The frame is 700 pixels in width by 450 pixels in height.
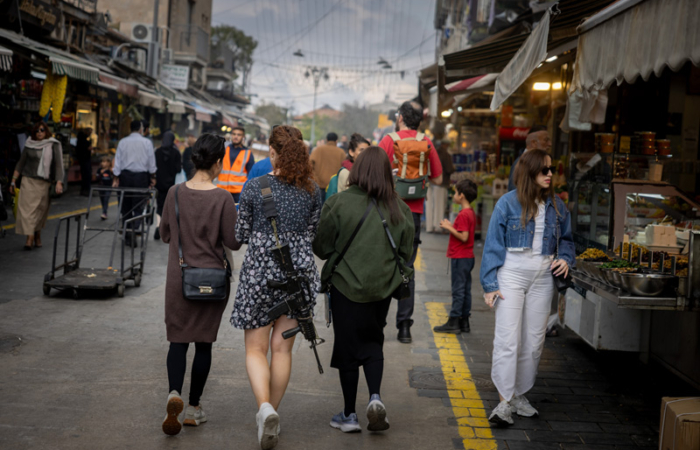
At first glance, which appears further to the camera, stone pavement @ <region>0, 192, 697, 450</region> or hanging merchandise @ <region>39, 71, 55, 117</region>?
hanging merchandise @ <region>39, 71, 55, 117</region>

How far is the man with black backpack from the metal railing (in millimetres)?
37836

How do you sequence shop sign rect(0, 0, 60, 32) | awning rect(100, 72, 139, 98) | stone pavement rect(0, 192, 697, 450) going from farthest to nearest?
awning rect(100, 72, 139, 98), shop sign rect(0, 0, 60, 32), stone pavement rect(0, 192, 697, 450)

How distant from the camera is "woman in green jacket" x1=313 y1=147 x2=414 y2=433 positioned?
4414 millimetres

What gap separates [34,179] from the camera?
10602 millimetres

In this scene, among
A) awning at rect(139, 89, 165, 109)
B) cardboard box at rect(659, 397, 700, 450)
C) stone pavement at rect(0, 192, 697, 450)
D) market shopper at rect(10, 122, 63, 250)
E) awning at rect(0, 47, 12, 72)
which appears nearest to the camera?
cardboard box at rect(659, 397, 700, 450)

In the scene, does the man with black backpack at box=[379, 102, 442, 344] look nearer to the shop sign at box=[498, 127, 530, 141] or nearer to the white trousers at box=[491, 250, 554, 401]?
the white trousers at box=[491, 250, 554, 401]

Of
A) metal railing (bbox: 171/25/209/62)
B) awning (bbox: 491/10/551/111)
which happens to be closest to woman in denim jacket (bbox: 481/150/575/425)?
awning (bbox: 491/10/551/111)

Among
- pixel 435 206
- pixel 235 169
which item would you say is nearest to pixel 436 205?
pixel 435 206

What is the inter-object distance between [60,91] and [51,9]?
6.21m

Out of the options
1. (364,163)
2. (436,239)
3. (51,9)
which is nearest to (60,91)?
(51,9)

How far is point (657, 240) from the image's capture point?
587cm

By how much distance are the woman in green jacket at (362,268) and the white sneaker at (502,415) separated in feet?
2.43

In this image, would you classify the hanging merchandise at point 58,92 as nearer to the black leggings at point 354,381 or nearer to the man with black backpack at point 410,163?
the man with black backpack at point 410,163

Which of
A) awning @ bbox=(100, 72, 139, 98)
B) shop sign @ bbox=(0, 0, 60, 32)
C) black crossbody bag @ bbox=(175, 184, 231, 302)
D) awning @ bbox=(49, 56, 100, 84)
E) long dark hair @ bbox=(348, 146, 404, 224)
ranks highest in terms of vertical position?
shop sign @ bbox=(0, 0, 60, 32)
